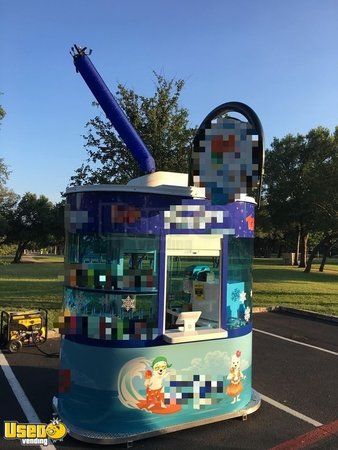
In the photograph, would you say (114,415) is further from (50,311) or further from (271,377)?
(50,311)

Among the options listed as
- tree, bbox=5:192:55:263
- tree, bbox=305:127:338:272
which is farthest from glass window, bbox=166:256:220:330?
tree, bbox=5:192:55:263

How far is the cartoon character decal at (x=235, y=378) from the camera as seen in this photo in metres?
5.62

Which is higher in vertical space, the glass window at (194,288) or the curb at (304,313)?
the glass window at (194,288)

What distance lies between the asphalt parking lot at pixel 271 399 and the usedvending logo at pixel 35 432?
0.15 meters

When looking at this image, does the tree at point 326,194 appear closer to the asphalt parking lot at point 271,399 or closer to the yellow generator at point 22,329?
the asphalt parking lot at point 271,399

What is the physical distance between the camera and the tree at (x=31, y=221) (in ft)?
166

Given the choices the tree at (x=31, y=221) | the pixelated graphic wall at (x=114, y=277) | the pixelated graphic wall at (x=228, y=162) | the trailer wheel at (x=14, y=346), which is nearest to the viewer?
the pixelated graphic wall at (x=114, y=277)

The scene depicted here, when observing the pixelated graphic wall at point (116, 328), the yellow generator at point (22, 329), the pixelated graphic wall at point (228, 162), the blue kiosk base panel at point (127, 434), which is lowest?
the blue kiosk base panel at point (127, 434)

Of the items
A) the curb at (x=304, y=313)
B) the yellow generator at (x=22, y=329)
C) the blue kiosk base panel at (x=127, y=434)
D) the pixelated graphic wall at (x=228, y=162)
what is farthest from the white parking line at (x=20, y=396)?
the curb at (x=304, y=313)

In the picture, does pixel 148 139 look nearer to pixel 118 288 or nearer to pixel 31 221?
pixel 118 288

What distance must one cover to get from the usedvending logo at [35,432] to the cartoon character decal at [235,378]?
6.82 ft

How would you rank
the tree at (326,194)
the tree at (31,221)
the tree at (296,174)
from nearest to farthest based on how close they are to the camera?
the tree at (326,194), the tree at (296,174), the tree at (31,221)

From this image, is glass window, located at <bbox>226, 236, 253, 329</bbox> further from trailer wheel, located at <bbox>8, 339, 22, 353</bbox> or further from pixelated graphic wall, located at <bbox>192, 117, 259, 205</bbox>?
trailer wheel, located at <bbox>8, 339, 22, 353</bbox>

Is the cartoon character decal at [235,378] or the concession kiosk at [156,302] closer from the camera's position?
the concession kiosk at [156,302]
